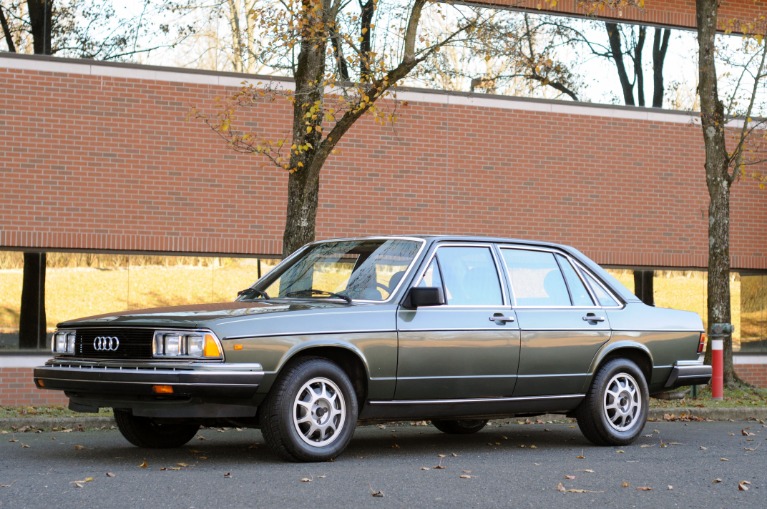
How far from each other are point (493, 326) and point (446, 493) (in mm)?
2502

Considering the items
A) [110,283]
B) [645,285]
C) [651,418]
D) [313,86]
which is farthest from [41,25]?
[645,285]

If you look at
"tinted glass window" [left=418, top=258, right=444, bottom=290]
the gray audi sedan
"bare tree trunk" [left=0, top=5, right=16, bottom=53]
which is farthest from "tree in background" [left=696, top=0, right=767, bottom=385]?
"bare tree trunk" [left=0, top=5, right=16, bottom=53]

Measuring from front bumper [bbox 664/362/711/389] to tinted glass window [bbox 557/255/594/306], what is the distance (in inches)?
40.8

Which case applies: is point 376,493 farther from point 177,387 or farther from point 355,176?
point 355,176

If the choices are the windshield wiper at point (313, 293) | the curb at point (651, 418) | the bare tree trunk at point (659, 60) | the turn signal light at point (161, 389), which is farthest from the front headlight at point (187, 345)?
the bare tree trunk at point (659, 60)

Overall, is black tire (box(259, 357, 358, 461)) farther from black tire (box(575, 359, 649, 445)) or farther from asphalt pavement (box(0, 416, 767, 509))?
black tire (box(575, 359, 649, 445))

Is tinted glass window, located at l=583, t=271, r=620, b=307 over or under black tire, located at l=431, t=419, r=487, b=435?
over

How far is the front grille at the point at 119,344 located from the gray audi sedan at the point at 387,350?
1cm

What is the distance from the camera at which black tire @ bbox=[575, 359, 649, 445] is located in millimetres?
10031

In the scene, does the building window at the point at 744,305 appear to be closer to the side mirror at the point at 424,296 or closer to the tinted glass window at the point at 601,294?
the tinted glass window at the point at 601,294

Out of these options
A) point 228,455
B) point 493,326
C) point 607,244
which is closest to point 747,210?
point 607,244

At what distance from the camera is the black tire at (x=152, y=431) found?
916 centimetres

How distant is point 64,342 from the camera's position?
29.0 ft

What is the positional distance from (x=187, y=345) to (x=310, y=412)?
96 cm
